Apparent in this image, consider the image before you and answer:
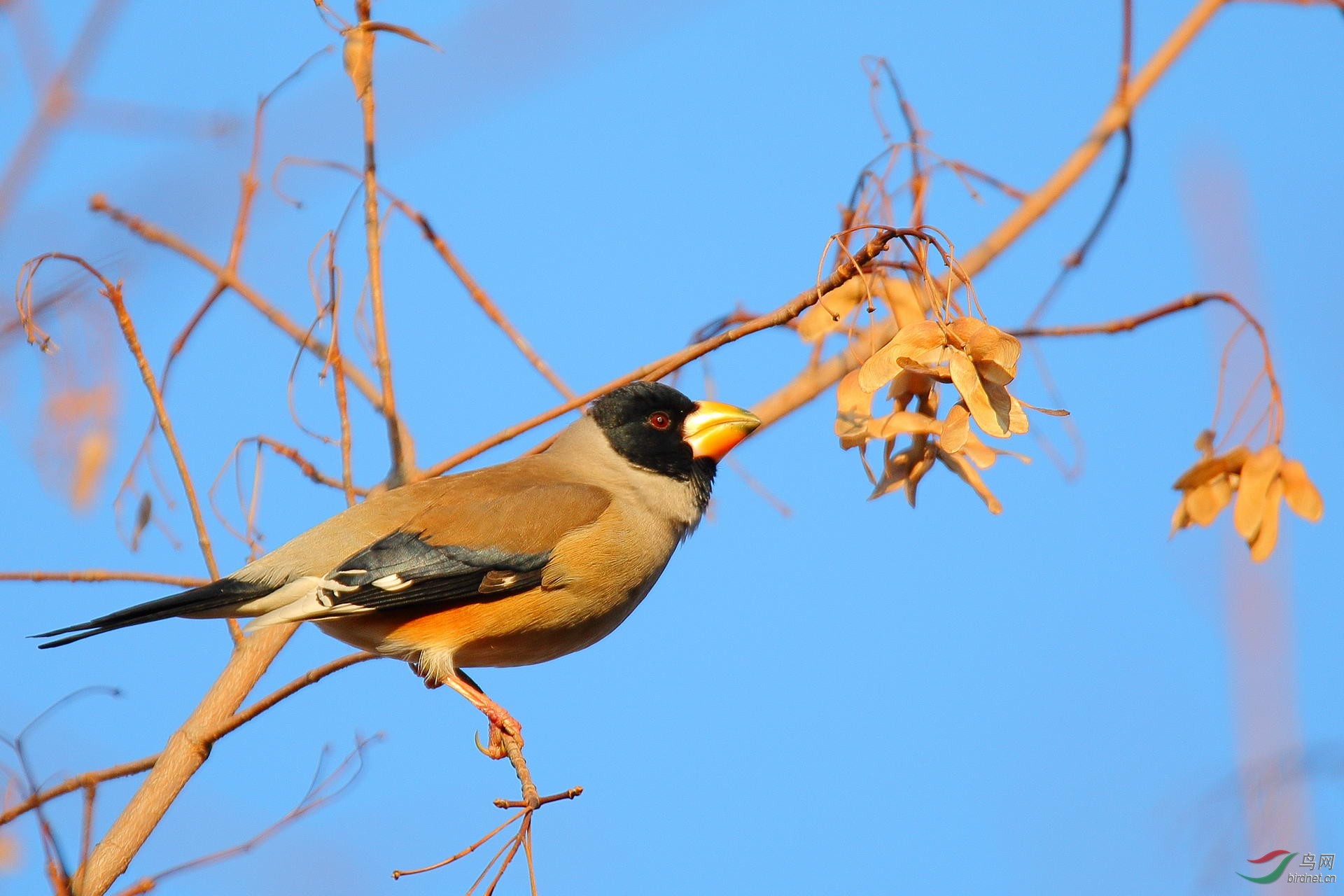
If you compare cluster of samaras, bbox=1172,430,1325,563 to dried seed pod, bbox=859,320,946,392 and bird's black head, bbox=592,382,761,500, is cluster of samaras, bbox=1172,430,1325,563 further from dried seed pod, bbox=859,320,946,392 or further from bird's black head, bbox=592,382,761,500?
bird's black head, bbox=592,382,761,500

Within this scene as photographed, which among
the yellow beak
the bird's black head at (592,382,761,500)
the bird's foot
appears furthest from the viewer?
the bird's black head at (592,382,761,500)

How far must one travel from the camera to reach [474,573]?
177 inches

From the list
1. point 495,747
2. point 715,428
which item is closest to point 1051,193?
point 715,428

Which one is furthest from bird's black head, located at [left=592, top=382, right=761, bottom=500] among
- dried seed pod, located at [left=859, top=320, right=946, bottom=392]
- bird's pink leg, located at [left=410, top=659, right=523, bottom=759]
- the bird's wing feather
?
dried seed pod, located at [left=859, top=320, right=946, bottom=392]

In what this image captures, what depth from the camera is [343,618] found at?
4.30 meters

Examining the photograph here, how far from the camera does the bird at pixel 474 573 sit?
423 centimetres

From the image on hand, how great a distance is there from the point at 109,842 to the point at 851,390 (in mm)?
2409

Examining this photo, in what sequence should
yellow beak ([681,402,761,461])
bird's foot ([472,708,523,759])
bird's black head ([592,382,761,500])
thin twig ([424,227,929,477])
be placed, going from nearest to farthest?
1. thin twig ([424,227,929,477])
2. bird's foot ([472,708,523,759])
3. yellow beak ([681,402,761,461])
4. bird's black head ([592,382,761,500])

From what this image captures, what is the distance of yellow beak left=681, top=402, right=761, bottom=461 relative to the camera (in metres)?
4.90

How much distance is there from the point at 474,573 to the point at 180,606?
101 cm

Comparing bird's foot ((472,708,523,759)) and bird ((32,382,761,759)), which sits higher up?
bird ((32,382,761,759))

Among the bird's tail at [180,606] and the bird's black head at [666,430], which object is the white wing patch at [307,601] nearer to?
the bird's tail at [180,606]

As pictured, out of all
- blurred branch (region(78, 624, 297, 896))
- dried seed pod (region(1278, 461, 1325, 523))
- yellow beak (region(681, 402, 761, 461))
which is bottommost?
blurred branch (region(78, 624, 297, 896))

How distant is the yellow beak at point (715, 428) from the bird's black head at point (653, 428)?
0.11 feet
